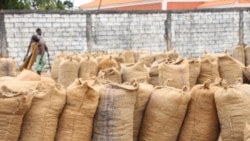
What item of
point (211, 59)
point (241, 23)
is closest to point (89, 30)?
point (241, 23)

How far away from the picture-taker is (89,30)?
1529 centimetres

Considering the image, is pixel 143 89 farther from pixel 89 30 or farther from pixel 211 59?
pixel 89 30

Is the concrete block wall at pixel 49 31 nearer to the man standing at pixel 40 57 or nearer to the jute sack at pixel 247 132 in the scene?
the man standing at pixel 40 57

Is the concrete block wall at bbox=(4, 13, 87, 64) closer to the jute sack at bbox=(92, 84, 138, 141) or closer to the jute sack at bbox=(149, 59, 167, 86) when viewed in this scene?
the jute sack at bbox=(149, 59, 167, 86)

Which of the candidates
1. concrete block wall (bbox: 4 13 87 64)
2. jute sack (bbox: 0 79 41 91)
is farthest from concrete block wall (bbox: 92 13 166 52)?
jute sack (bbox: 0 79 41 91)

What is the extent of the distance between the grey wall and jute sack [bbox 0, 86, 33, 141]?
10.6 meters

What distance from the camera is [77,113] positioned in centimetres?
415

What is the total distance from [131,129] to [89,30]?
1119 cm

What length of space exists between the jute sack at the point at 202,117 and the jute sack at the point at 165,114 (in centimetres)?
8

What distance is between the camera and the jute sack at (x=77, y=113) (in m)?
4.14

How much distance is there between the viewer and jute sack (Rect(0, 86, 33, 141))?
149 inches

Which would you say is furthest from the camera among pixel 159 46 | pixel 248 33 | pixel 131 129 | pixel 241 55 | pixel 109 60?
pixel 248 33

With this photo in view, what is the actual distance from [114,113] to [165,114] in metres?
0.47

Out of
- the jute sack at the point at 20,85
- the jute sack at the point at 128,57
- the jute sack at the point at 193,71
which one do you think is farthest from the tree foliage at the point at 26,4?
the jute sack at the point at 20,85
